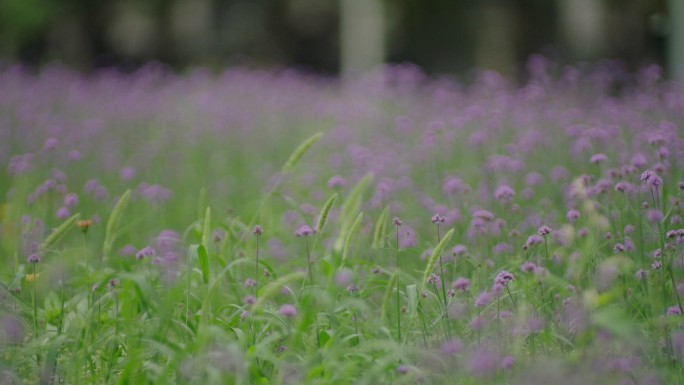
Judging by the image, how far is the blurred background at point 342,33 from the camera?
39.9ft

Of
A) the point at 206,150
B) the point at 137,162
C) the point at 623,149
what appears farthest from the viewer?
the point at 206,150

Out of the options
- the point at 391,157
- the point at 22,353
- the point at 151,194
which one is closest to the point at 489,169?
the point at 391,157

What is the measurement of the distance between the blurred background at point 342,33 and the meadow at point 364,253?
3.13m

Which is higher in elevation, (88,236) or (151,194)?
(151,194)

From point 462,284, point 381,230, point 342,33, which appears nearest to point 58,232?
point 381,230

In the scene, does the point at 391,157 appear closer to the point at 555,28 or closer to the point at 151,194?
the point at 151,194

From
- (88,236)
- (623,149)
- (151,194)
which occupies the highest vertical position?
(623,149)

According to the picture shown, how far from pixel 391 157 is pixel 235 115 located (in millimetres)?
2751

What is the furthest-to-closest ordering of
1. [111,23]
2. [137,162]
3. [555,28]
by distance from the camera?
1. [111,23]
2. [555,28]
3. [137,162]

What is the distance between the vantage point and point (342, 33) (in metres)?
16.4

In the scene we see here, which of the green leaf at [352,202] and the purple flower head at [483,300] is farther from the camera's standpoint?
the green leaf at [352,202]

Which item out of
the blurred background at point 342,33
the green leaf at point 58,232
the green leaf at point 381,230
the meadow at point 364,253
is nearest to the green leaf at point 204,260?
the meadow at point 364,253

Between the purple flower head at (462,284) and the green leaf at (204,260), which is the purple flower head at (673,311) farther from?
the green leaf at (204,260)

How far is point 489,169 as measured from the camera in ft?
14.4
